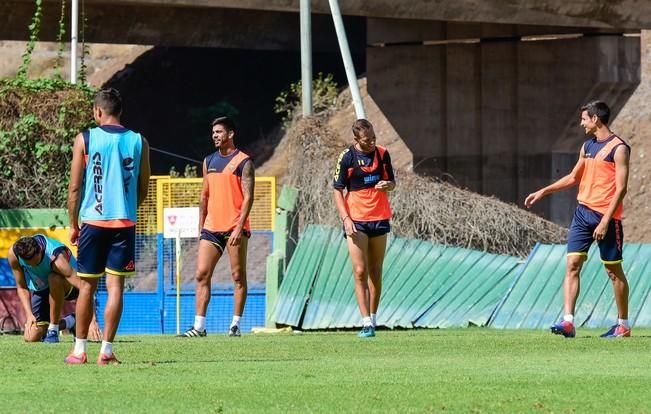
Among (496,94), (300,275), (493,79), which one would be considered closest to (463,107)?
(496,94)

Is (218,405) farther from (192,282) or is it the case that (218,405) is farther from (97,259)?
(192,282)

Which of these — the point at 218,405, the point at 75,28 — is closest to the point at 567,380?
the point at 218,405

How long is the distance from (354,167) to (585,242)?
8.23 ft

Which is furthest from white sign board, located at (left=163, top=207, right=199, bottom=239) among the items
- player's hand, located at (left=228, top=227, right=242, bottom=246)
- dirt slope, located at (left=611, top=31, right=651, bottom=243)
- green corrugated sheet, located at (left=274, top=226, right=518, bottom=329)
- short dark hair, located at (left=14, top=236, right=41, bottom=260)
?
dirt slope, located at (left=611, top=31, right=651, bottom=243)

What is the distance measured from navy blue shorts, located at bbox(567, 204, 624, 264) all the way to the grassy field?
1.00 meters

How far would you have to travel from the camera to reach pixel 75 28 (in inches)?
1256

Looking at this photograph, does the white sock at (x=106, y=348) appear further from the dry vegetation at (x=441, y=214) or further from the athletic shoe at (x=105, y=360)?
the dry vegetation at (x=441, y=214)

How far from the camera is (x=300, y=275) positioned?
19906 mm

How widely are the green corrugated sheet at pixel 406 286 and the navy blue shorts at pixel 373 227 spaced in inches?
131

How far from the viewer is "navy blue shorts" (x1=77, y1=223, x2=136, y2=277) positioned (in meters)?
11.0

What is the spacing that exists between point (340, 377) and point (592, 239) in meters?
5.18

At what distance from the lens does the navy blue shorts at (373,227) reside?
51.4 ft

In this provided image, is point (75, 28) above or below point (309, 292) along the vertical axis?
above

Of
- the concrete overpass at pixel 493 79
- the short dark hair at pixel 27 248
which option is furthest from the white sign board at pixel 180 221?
the concrete overpass at pixel 493 79
